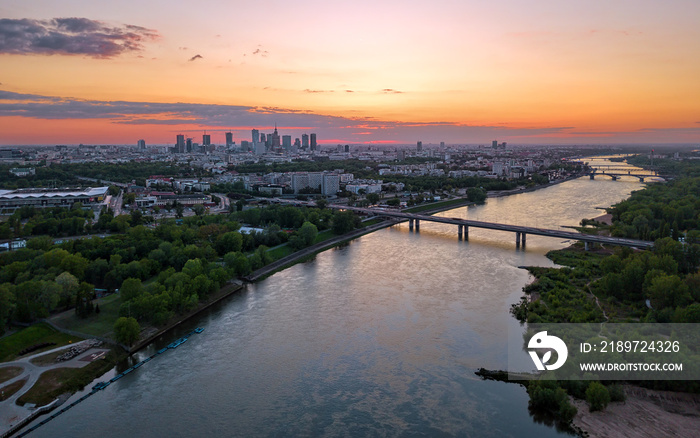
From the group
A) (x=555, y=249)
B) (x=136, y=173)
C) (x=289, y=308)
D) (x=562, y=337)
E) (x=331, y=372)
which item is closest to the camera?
(x=331, y=372)

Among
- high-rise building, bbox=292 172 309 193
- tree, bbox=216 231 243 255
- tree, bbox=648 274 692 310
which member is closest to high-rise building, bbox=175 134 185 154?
high-rise building, bbox=292 172 309 193

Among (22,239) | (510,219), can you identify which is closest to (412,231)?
(510,219)

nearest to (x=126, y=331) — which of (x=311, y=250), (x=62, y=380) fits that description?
(x=62, y=380)

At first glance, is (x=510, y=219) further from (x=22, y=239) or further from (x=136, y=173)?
(x=136, y=173)

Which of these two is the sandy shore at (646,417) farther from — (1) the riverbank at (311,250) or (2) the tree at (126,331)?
(1) the riverbank at (311,250)

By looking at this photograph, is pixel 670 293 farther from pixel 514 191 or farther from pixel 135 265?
pixel 514 191
